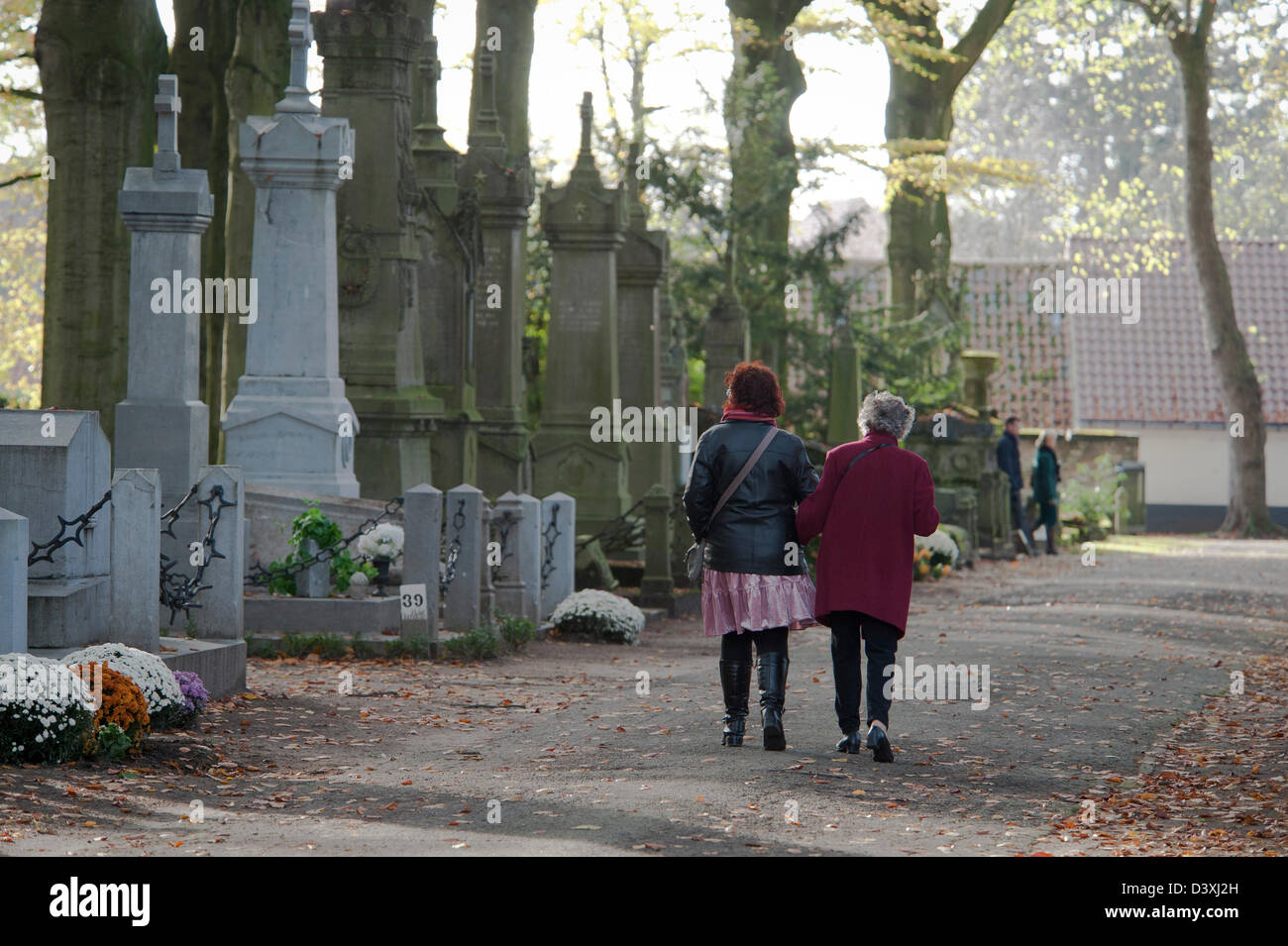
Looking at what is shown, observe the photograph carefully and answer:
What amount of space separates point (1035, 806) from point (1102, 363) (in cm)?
3932

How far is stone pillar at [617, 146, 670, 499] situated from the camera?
22344 millimetres

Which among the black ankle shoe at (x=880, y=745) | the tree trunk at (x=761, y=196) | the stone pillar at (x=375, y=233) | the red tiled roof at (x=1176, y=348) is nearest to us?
the black ankle shoe at (x=880, y=745)

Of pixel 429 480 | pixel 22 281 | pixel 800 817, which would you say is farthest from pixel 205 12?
pixel 22 281

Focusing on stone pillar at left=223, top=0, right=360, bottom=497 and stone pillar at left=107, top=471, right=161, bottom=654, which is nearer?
stone pillar at left=107, top=471, right=161, bottom=654

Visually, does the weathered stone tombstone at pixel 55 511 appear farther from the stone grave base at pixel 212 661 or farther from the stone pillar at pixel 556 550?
the stone pillar at pixel 556 550

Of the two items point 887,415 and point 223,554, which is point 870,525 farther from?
point 223,554

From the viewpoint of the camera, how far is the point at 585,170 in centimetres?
2103

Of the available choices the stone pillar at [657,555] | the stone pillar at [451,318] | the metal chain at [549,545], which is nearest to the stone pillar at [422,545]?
the metal chain at [549,545]

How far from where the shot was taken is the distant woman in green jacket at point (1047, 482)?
29938 millimetres

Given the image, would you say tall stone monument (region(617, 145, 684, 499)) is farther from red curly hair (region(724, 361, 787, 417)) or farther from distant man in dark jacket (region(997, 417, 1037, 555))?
red curly hair (region(724, 361, 787, 417))

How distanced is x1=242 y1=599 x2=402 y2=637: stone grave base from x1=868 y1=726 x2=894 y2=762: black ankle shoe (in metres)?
5.53

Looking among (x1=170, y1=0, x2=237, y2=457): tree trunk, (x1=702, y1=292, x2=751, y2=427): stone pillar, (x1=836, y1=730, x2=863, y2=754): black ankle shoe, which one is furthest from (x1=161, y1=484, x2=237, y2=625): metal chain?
(x1=702, y1=292, x2=751, y2=427): stone pillar

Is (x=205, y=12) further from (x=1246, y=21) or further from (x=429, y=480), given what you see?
(x=1246, y=21)

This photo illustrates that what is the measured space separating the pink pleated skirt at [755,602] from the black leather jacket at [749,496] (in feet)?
0.17
